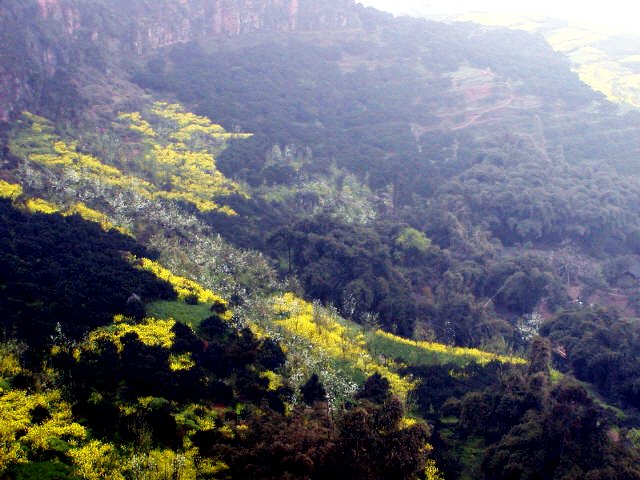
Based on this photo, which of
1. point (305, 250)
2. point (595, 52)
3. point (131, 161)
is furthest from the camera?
point (595, 52)

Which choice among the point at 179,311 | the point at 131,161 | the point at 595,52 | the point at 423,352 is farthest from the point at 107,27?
the point at 595,52

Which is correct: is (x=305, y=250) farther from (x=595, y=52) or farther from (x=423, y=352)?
(x=595, y=52)

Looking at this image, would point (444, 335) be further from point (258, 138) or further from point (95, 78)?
point (95, 78)

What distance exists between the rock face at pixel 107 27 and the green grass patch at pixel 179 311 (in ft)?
111

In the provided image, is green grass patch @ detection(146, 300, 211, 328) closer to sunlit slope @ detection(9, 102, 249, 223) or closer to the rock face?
sunlit slope @ detection(9, 102, 249, 223)

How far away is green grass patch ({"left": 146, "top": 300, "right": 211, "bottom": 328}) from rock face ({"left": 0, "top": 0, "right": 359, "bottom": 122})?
33.9m

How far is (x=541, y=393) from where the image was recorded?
1277 inches

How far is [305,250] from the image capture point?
182 ft

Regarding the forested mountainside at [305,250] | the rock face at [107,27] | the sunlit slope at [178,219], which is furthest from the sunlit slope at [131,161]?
the rock face at [107,27]

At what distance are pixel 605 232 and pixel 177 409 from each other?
184 ft

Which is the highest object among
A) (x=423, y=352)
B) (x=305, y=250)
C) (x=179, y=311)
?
(x=179, y=311)

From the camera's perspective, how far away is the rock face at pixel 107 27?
67.8m

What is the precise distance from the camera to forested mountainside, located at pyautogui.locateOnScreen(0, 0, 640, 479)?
1048 inches

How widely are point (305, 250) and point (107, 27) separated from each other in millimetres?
55744
